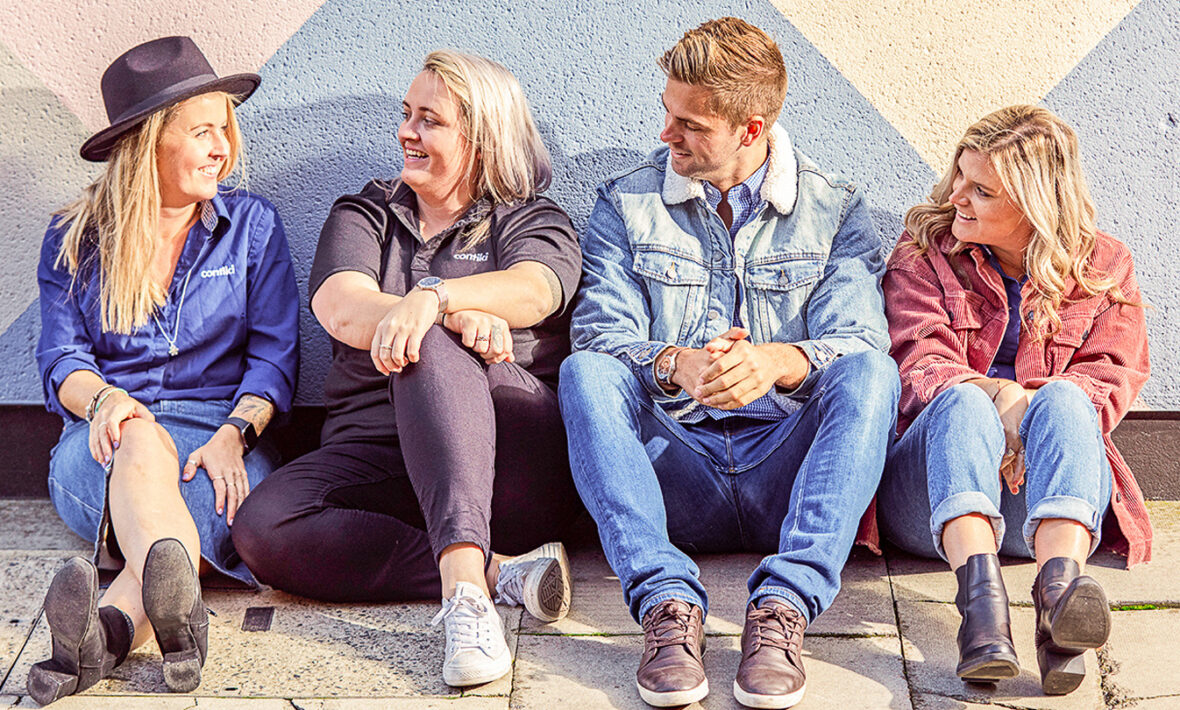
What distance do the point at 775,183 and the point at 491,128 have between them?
768mm

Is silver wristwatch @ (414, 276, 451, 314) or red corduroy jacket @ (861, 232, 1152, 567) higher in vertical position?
silver wristwatch @ (414, 276, 451, 314)

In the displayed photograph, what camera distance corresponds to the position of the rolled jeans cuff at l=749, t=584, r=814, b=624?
2.45 meters

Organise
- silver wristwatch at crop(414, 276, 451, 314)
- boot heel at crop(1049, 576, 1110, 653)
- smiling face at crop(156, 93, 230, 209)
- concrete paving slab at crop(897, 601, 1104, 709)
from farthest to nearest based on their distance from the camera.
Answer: smiling face at crop(156, 93, 230, 209)
silver wristwatch at crop(414, 276, 451, 314)
concrete paving slab at crop(897, 601, 1104, 709)
boot heel at crop(1049, 576, 1110, 653)

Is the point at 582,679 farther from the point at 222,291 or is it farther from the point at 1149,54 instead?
the point at 1149,54

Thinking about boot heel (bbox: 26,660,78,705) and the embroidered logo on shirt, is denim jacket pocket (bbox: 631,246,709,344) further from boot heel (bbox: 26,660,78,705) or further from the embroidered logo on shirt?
boot heel (bbox: 26,660,78,705)

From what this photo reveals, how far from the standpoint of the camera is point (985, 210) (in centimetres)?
299

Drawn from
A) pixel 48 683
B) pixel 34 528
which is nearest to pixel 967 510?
pixel 48 683

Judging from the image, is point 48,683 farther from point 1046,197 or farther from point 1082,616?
point 1046,197

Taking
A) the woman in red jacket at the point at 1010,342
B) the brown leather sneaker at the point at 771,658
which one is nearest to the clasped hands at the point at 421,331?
the brown leather sneaker at the point at 771,658

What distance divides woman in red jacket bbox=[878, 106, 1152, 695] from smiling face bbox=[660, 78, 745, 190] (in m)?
0.53

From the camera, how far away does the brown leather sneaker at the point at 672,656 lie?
234cm

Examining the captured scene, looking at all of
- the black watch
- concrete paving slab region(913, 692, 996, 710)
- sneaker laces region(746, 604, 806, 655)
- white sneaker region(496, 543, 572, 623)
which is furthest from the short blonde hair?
concrete paving slab region(913, 692, 996, 710)

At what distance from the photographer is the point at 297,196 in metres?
3.61

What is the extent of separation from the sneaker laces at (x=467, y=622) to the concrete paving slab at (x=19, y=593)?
97 cm
